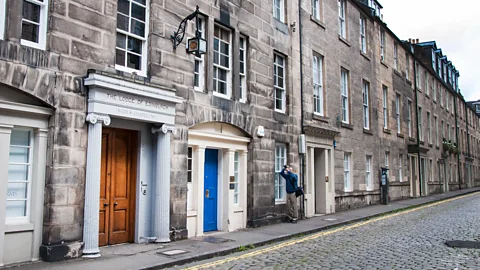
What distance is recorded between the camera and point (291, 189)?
13.9 m

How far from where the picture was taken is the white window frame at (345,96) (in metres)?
19.7

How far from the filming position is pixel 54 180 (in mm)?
7684

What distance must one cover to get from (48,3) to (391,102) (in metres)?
21.1

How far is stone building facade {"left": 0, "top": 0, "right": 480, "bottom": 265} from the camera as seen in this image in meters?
7.58

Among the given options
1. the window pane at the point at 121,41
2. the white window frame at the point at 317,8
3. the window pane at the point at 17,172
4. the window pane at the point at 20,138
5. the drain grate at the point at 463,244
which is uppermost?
the white window frame at the point at 317,8

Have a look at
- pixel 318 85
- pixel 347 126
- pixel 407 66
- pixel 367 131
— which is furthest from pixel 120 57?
pixel 407 66

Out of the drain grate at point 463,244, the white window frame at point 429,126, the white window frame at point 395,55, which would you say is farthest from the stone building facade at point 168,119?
the white window frame at point 429,126

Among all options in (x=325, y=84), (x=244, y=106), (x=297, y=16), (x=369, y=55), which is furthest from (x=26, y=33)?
(x=369, y=55)

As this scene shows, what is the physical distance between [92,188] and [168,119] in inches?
96.1

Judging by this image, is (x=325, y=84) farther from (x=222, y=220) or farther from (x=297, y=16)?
(x=222, y=220)

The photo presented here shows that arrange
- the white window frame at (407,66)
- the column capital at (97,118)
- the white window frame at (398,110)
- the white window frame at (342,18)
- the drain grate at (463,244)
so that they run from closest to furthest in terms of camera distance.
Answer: the column capital at (97,118) → the drain grate at (463,244) → the white window frame at (342,18) → the white window frame at (398,110) → the white window frame at (407,66)

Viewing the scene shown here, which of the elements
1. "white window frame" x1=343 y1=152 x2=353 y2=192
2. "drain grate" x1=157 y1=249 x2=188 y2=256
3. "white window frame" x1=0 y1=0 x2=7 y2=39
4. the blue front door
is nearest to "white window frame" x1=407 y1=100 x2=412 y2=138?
"white window frame" x1=343 y1=152 x2=353 y2=192

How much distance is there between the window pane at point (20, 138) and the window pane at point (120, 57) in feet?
8.03

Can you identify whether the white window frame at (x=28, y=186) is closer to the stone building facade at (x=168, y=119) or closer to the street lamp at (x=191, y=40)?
the stone building facade at (x=168, y=119)
